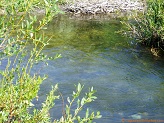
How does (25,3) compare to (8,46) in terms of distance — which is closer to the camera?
(25,3)

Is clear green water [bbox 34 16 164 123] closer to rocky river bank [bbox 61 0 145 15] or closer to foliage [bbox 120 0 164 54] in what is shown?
foliage [bbox 120 0 164 54]

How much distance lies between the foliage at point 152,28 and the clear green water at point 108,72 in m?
0.37

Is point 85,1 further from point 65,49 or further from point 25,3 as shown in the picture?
point 25,3

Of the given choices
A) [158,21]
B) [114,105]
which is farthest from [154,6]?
[114,105]

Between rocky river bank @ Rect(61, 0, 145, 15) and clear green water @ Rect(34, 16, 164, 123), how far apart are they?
3.50 m

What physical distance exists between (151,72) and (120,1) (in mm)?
10383

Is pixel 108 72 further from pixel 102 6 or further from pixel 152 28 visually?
pixel 102 6

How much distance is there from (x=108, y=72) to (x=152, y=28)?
96.8 inches

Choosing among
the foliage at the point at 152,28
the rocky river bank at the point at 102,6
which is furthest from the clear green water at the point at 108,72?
the rocky river bank at the point at 102,6

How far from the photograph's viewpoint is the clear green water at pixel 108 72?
22.5ft

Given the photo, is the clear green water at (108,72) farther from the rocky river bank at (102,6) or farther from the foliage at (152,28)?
the rocky river bank at (102,6)

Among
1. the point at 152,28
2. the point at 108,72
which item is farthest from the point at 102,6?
the point at 108,72

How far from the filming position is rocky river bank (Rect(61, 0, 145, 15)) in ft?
57.9

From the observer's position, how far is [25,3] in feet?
10.7
